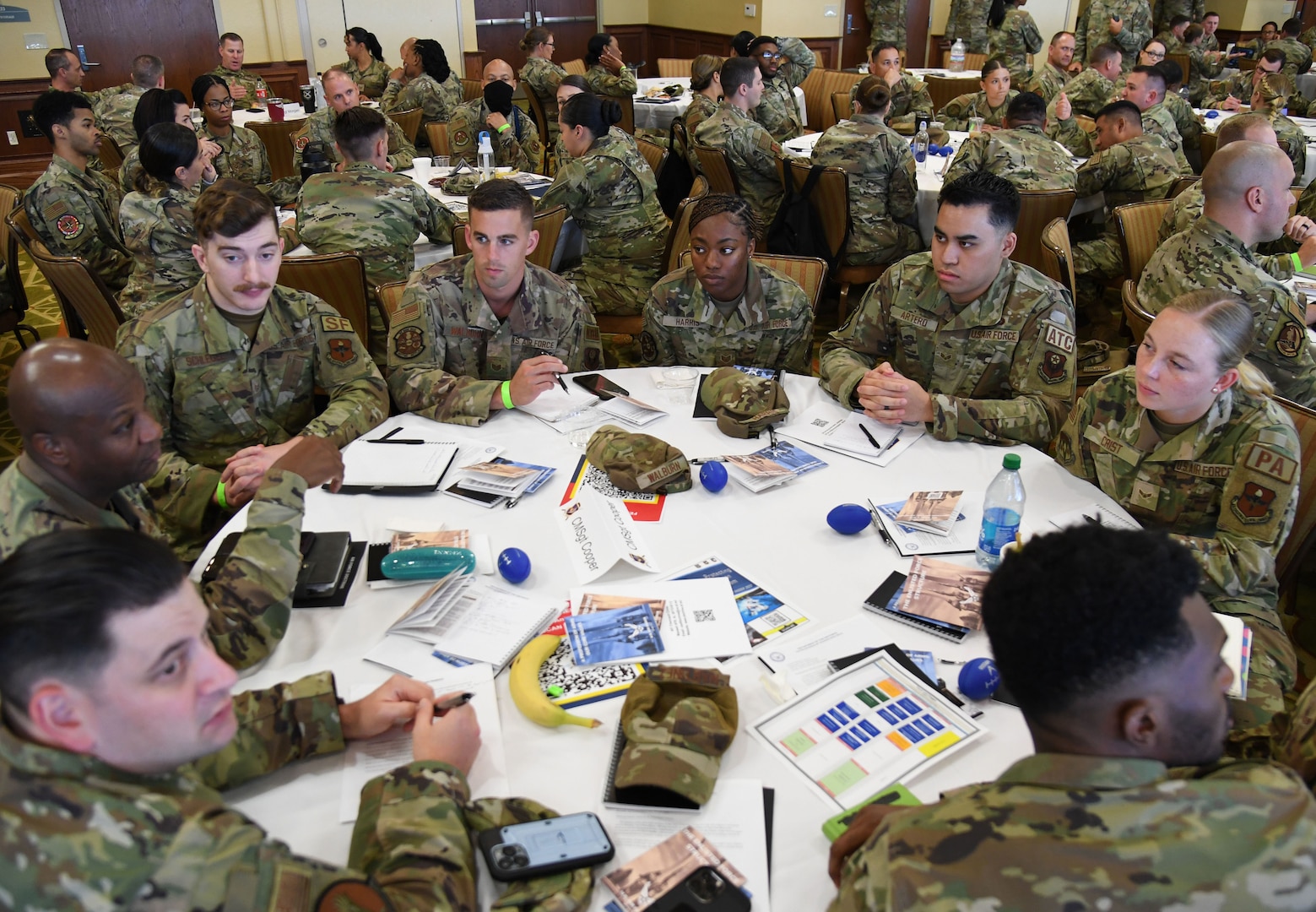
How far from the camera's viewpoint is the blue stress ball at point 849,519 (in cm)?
202

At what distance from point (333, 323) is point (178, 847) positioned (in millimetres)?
1993

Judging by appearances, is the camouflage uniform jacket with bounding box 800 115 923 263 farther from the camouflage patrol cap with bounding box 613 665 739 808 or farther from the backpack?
the camouflage patrol cap with bounding box 613 665 739 808

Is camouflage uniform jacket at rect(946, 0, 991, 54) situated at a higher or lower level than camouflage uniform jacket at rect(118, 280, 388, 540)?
higher

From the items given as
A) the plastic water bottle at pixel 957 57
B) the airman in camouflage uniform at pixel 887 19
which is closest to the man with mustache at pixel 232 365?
the plastic water bottle at pixel 957 57

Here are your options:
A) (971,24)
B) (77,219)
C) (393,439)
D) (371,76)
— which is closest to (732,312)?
(393,439)

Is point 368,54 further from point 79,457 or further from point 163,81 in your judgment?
point 79,457

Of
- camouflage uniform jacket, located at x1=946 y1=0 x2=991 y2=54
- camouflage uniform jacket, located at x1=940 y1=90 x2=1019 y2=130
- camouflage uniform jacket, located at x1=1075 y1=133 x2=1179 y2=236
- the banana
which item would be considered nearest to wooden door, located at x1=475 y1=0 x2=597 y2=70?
camouflage uniform jacket, located at x1=946 y1=0 x2=991 y2=54

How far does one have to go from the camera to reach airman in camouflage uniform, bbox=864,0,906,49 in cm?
1070

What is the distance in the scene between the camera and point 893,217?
16.1 ft

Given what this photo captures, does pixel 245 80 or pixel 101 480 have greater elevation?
pixel 245 80

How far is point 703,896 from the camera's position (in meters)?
1.24

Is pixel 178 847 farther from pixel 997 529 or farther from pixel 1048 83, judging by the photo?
pixel 1048 83

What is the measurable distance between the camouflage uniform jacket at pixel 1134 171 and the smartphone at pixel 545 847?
4.63 metres

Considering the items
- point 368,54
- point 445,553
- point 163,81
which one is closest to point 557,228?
point 445,553
